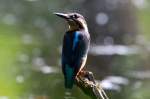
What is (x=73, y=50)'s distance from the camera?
25.3 feet

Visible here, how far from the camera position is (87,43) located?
7930 millimetres

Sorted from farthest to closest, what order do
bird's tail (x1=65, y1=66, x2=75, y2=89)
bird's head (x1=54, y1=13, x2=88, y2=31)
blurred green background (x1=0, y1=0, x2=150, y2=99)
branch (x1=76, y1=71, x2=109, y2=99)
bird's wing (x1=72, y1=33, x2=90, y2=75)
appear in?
1. blurred green background (x1=0, y1=0, x2=150, y2=99)
2. bird's head (x1=54, y1=13, x2=88, y2=31)
3. bird's wing (x1=72, y1=33, x2=90, y2=75)
4. bird's tail (x1=65, y1=66, x2=75, y2=89)
5. branch (x1=76, y1=71, x2=109, y2=99)

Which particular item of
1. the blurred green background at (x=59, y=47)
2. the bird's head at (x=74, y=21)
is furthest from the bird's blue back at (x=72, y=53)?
the blurred green background at (x=59, y=47)

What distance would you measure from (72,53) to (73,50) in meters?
0.03

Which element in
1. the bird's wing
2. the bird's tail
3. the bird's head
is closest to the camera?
the bird's tail

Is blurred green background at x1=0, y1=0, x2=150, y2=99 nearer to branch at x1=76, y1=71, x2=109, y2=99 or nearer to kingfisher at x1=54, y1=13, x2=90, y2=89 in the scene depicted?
kingfisher at x1=54, y1=13, x2=90, y2=89

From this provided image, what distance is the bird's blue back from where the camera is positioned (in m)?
7.56

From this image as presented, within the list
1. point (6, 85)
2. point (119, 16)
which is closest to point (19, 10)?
point (119, 16)

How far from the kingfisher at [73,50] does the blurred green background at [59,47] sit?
174 centimetres

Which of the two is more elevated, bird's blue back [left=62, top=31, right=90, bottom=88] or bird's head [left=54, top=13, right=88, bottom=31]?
bird's head [left=54, top=13, right=88, bottom=31]

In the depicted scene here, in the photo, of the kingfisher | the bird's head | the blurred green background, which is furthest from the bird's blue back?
the blurred green background

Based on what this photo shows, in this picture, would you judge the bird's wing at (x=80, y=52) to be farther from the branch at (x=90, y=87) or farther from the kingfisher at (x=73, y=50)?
the branch at (x=90, y=87)

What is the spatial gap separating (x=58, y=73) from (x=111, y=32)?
3292mm

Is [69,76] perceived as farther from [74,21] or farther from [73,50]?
[74,21]
